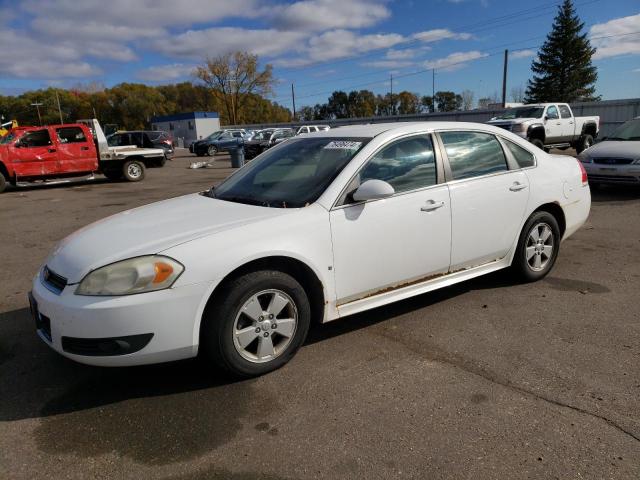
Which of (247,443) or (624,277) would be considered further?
(624,277)

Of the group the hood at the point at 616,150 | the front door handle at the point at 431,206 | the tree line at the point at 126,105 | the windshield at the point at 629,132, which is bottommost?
the hood at the point at 616,150

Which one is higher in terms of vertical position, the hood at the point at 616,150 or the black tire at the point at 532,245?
the hood at the point at 616,150

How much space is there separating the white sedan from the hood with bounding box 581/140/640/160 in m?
5.82

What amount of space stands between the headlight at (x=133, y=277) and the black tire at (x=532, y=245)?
3.17 meters

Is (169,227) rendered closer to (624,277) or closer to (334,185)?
(334,185)

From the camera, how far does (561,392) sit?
9.48ft

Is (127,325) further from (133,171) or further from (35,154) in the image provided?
(133,171)

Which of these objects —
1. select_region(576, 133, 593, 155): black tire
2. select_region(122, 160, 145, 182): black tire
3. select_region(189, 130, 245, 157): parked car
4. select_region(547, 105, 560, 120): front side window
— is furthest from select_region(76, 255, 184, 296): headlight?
select_region(189, 130, 245, 157): parked car

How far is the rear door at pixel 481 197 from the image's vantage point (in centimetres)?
398

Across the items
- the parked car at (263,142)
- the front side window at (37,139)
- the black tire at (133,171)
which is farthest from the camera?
the parked car at (263,142)

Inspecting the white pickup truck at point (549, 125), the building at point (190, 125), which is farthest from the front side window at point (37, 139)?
the building at point (190, 125)

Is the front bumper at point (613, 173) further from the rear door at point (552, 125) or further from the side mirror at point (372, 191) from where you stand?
the rear door at point (552, 125)

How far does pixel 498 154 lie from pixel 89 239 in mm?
3439

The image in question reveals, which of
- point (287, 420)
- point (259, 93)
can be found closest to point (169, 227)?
point (287, 420)
